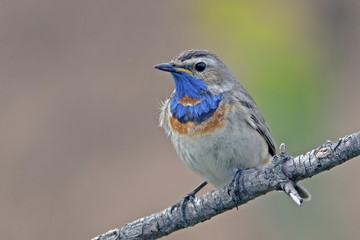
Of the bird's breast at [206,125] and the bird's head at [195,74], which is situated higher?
the bird's head at [195,74]

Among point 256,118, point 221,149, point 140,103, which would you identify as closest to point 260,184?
point 221,149

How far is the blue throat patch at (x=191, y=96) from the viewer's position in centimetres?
616

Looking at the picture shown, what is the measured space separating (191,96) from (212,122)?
1.30 ft

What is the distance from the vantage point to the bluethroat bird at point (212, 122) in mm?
5969

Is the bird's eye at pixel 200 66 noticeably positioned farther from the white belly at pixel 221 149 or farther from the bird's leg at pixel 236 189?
the bird's leg at pixel 236 189

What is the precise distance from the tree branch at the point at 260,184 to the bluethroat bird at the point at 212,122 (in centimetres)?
38

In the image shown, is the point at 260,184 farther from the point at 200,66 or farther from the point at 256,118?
the point at 200,66

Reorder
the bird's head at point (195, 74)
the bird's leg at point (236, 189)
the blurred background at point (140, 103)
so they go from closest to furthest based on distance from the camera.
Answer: the bird's leg at point (236, 189)
the bird's head at point (195, 74)
the blurred background at point (140, 103)

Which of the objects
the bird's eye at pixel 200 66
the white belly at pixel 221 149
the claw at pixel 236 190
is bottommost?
the claw at pixel 236 190

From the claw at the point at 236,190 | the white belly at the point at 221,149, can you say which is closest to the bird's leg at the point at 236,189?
the claw at the point at 236,190

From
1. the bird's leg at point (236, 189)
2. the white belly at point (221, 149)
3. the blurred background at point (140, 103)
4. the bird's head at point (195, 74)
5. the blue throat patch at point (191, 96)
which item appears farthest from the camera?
the blurred background at point (140, 103)

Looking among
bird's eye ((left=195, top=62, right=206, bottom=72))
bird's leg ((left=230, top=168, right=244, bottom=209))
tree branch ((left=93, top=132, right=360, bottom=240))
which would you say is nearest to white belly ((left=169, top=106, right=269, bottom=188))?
tree branch ((left=93, top=132, right=360, bottom=240))

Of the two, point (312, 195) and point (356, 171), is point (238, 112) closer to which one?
point (312, 195)

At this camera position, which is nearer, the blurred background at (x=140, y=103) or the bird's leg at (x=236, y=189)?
the bird's leg at (x=236, y=189)
